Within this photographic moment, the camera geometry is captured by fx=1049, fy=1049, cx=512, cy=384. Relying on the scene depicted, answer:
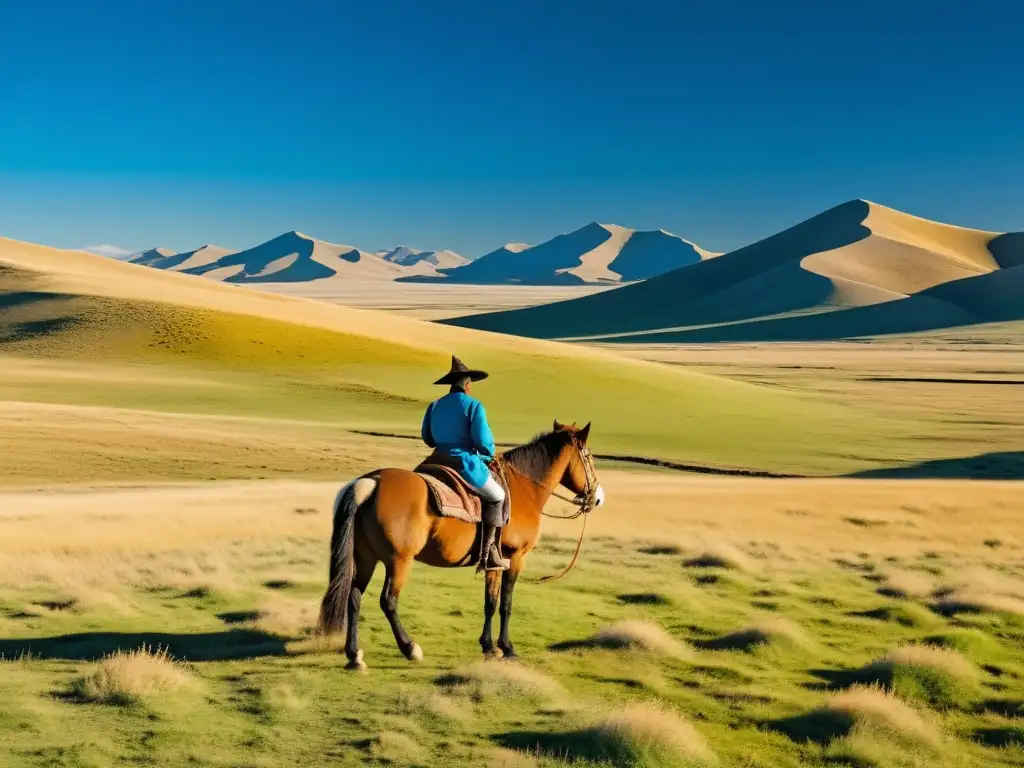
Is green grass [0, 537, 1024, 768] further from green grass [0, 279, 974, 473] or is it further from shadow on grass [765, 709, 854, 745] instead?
green grass [0, 279, 974, 473]

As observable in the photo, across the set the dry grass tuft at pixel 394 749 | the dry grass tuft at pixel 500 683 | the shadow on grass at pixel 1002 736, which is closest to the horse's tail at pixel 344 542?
the dry grass tuft at pixel 500 683

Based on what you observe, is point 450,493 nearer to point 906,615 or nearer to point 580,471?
point 580,471

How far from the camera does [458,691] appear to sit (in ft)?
35.2

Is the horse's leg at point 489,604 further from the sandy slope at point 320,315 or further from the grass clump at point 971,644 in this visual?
the sandy slope at point 320,315

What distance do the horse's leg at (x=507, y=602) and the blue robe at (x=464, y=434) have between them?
1.31 meters

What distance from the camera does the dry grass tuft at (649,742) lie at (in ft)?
29.0

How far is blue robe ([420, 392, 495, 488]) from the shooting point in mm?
12227

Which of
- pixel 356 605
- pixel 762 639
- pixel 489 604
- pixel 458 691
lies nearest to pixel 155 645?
pixel 356 605

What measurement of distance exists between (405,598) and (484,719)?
20.7 feet

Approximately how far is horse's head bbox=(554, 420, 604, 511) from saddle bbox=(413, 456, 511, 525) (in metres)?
1.44

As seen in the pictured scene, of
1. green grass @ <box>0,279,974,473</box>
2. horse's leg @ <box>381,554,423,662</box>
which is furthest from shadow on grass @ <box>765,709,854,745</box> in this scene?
green grass @ <box>0,279,974,473</box>

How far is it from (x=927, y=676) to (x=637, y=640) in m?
3.38

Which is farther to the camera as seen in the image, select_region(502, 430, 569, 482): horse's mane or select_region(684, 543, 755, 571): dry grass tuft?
select_region(684, 543, 755, 571): dry grass tuft

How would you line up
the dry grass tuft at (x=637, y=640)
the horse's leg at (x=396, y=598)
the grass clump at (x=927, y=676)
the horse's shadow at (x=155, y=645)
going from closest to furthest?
the grass clump at (x=927, y=676), the horse's leg at (x=396, y=598), the horse's shadow at (x=155, y=645), the dry grass tuft at (x=637, y=640)
